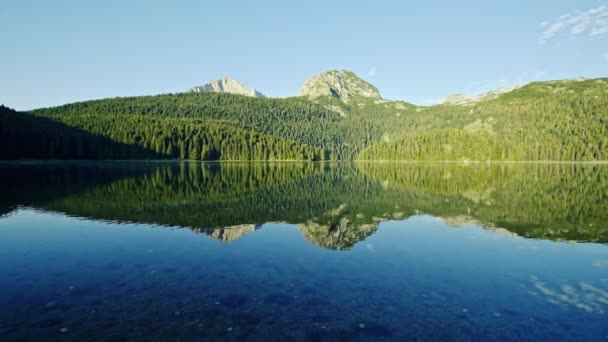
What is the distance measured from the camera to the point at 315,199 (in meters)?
49.5

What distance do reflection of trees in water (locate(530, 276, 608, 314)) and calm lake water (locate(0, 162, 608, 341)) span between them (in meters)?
0.12

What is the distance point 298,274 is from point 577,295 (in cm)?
1342

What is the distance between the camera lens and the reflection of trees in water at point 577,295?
1552cm

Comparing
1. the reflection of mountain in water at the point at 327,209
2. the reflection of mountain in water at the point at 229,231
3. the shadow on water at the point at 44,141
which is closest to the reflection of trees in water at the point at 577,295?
the reflection of mountain in water at the point at 327,209

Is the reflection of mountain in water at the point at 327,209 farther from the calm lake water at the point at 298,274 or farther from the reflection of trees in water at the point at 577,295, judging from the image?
the reflection of trees in water at the point at 577,295

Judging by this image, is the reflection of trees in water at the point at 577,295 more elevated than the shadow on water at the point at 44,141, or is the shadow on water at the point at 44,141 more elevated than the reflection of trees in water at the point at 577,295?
the shadow on water at the point at 44,141

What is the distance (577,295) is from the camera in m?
16.8

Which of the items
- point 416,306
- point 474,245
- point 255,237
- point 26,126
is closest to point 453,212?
point 474,245

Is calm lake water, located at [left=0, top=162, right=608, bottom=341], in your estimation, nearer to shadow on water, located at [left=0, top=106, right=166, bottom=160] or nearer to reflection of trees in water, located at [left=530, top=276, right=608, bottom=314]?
reflection of trees in water, located at [left=530, top=276, right=608, bottom=314]

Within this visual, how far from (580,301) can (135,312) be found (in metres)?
19.2

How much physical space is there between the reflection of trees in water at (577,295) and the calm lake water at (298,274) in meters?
0.12

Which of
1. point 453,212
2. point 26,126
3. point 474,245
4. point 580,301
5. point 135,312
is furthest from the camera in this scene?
point 26,126

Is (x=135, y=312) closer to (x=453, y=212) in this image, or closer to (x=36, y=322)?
(x=36, y=322)

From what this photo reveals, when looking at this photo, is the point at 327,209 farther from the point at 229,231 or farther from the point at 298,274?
the point at 298,274
